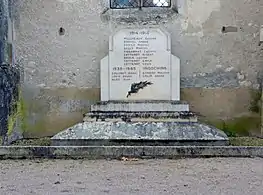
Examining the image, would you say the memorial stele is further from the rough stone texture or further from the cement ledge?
the cement ledge

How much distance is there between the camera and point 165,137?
667 centimetres

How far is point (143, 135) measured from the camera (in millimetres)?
6734

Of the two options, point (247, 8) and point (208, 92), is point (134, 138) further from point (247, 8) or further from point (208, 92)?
point (247, 8)

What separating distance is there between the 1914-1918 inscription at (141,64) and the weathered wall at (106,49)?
583 mm

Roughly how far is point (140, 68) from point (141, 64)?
68mm

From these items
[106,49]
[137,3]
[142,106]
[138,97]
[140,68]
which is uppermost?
Result: [137,3]

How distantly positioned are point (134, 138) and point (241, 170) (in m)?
1.85

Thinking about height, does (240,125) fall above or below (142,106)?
below

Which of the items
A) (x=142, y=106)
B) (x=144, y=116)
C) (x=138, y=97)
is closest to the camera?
(x=144, y=116)

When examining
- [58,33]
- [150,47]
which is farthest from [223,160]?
[58,33]

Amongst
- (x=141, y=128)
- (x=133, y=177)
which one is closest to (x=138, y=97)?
(x=141, y=128)

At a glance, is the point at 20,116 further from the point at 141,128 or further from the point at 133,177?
the point at 133,177

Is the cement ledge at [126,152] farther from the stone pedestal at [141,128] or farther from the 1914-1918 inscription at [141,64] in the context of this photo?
the 1914-1918 inscription at [141,64]

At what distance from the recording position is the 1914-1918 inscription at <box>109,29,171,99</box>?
25.5ft
